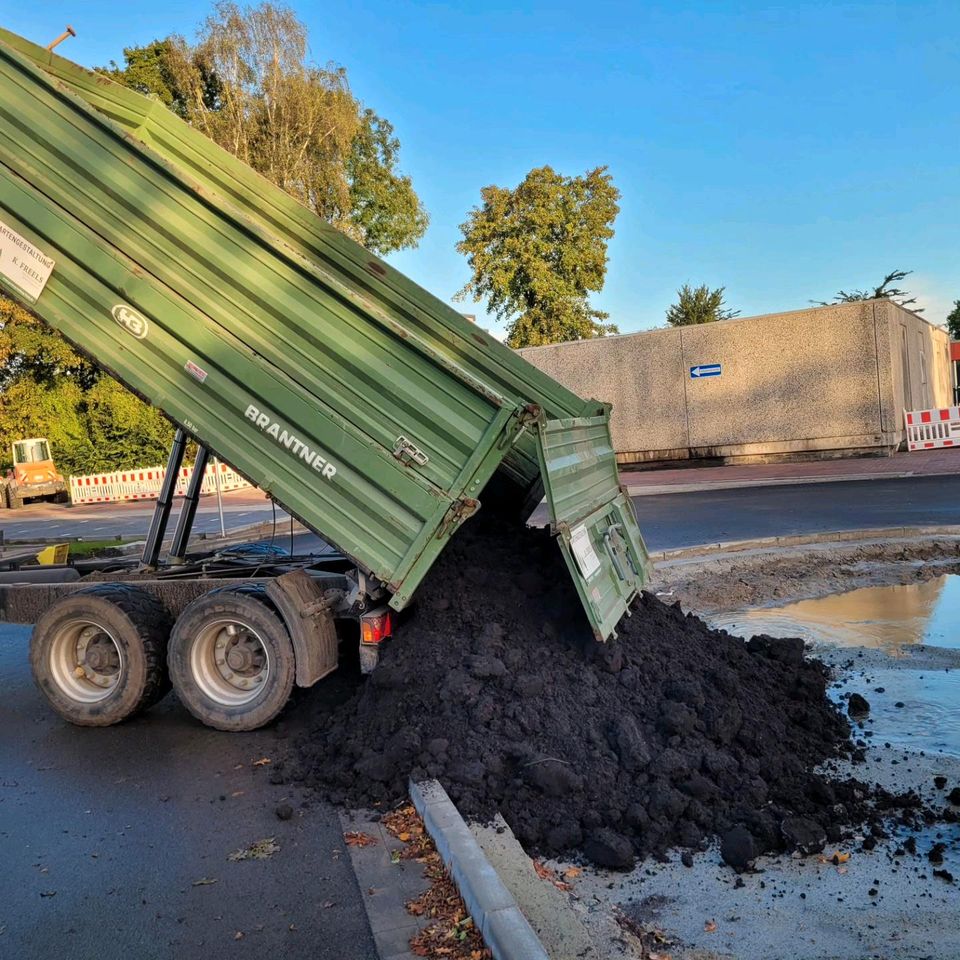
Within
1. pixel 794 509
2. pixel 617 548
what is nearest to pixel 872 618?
pixel 617 548

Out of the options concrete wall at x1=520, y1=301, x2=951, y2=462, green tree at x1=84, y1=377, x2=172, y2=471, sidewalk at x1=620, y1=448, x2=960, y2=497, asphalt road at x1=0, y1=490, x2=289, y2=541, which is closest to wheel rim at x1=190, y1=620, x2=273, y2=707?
asphalt road at x1=0, y1=490, x2=289, y2=541

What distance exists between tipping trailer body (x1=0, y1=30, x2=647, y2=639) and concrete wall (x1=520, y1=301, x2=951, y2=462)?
21863mm

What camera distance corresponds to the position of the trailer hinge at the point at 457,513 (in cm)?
498

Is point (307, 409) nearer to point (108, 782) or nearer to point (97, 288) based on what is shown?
point (97, 288)

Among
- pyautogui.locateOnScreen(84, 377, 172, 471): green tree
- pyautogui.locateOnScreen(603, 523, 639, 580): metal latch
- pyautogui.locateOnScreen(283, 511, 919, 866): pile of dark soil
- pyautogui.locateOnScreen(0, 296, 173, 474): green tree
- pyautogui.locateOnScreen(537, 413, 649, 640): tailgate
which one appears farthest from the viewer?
pyautogui.locateOnScreen(84, 377, 172, 471): green tree

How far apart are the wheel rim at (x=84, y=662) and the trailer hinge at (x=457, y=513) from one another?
263cm

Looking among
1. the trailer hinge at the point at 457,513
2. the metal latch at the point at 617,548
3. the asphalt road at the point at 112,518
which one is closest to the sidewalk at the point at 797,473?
the asphalt road at the point at 112,518

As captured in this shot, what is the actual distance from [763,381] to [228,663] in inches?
926

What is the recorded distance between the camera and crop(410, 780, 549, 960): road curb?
296 cm

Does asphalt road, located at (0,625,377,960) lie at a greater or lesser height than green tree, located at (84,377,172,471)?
lesser

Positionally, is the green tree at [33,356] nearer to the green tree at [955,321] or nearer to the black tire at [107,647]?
the black tire at [107,647]

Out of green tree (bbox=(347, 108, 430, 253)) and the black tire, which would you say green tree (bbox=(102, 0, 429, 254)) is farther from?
the black tire

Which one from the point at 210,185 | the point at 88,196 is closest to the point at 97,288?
the point at 88,196

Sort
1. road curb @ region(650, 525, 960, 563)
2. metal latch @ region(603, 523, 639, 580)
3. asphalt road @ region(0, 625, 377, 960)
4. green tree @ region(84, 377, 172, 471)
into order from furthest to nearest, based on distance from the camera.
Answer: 1. green tree @ region(84, 377, 172, 471)
2. road curb @ region(650, 525, 960, 563)
3. metal latch @ region(603, 523, 639, 580)
4. asphalt road @ region(0, 625, 377, 960)
